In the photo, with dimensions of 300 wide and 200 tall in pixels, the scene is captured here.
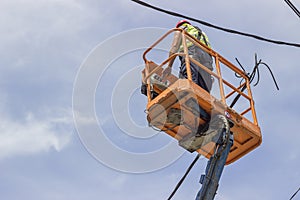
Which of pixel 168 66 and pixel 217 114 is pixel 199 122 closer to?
pixel 217 114

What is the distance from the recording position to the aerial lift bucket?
8836 millimetres

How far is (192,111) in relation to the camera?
892 centimetres

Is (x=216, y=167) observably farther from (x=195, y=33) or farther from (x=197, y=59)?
(x=195, y=33)

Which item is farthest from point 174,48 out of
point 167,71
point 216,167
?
point 216,167

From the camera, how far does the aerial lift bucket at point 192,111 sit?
8.84 metres

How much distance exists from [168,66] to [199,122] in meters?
1.22

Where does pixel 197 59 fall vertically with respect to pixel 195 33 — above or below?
below

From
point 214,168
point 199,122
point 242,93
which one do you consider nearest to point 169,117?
point 199,122

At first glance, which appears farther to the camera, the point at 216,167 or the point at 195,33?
the point at 195,33

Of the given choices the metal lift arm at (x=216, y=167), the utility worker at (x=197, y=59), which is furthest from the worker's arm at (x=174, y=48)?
the metal lift arm at (x=216, y=167)

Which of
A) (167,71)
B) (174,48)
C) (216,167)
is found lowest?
(216,167)

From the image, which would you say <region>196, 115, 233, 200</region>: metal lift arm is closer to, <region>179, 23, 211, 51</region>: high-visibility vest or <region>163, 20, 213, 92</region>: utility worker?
<region>163, 20, 213, 92</region>: utility worker

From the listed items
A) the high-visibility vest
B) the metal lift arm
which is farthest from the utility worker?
the metal lift arm

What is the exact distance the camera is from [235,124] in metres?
9.25
